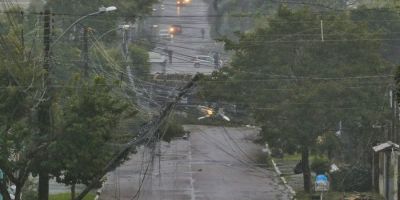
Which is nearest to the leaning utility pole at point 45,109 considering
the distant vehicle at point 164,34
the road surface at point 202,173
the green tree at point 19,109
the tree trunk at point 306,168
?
the green tree at point 19,109

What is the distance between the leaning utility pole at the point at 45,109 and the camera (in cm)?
2920

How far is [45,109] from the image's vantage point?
1187 inches

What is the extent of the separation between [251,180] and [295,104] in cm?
829

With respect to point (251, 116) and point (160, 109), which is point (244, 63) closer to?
point (251, 116)

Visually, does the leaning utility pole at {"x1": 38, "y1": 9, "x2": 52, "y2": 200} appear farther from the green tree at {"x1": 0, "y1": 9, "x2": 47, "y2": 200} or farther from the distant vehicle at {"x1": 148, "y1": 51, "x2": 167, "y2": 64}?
the distant vehicle at {"x1": 148, "y1": 51, "x2": 167, "y2": 64}

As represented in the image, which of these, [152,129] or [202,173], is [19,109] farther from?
[202,173]

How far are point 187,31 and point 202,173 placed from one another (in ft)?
140

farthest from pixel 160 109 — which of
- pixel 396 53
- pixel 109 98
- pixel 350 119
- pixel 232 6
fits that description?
pixel 232 6

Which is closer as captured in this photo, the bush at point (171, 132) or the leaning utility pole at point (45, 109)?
the leaning utility pole at point (45, 109)

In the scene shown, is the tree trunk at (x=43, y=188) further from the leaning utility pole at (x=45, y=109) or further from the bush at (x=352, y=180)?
the bush at (x=352, y=180)

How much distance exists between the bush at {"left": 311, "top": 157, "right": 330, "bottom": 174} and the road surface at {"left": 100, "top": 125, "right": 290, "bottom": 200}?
2052 millimetres

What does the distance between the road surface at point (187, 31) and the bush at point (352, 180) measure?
99.3 feet

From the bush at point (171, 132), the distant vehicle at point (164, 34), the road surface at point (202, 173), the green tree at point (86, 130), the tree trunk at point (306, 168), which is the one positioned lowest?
the road surface at point (202, 173)

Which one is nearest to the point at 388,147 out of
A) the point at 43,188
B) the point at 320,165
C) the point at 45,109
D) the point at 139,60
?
the point at 320,165
